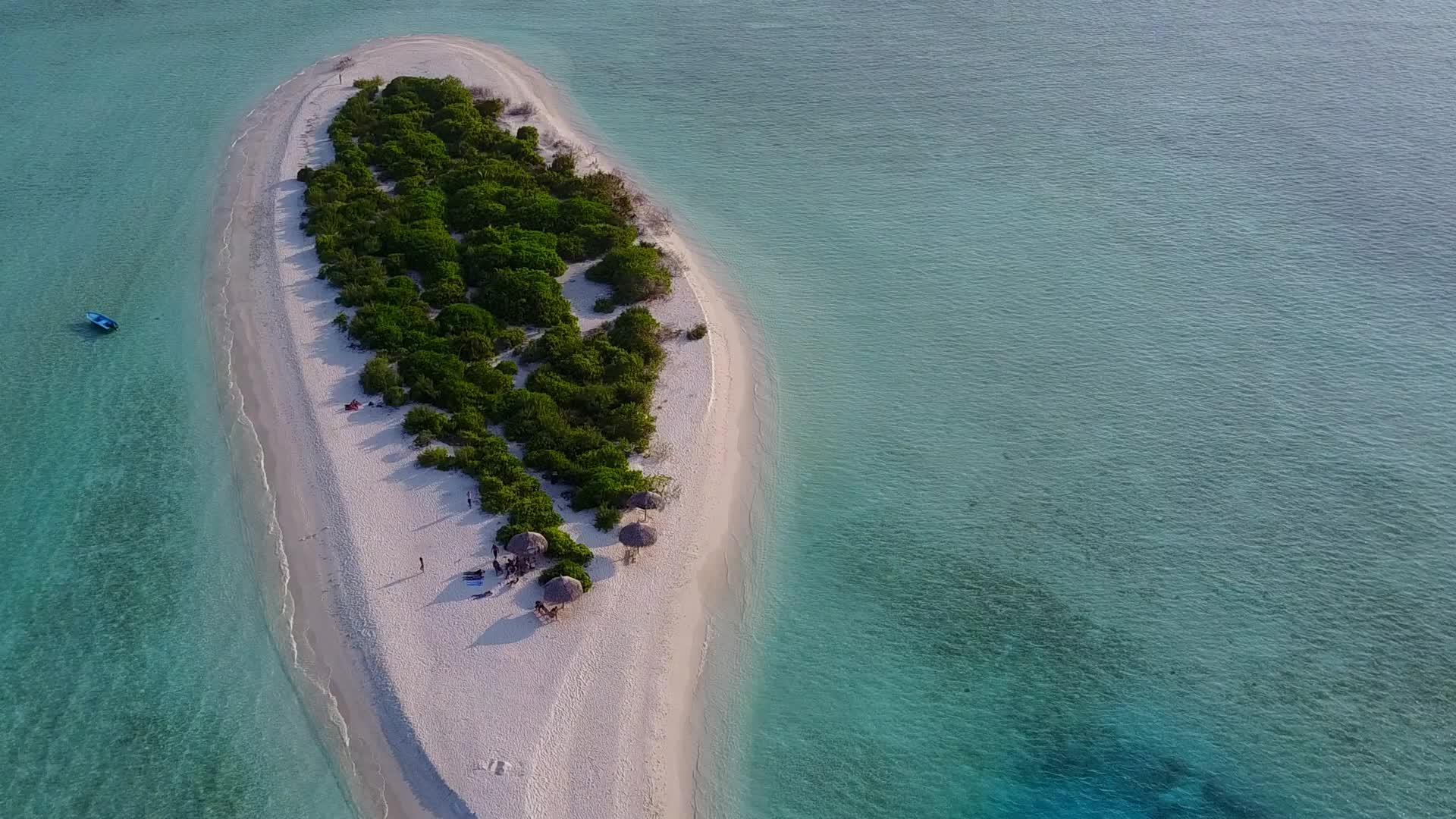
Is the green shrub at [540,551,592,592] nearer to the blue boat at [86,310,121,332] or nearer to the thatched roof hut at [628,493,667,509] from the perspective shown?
the thatched roof hut at [628,493,667,509]

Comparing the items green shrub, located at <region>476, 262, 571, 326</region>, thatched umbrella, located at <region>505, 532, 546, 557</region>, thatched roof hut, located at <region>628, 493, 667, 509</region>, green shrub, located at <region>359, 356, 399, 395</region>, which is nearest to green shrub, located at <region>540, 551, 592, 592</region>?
thatched umbrella, located at <region>505, 532, 546, 557</region>

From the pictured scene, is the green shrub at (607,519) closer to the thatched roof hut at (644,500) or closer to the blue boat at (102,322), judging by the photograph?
the thatched roof hut at (644,500)

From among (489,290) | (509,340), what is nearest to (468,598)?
(509,340)

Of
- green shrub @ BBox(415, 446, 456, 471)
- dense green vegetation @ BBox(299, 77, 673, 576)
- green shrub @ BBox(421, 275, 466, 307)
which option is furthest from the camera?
green shrub @ BBox(421, 275, 466, 307)

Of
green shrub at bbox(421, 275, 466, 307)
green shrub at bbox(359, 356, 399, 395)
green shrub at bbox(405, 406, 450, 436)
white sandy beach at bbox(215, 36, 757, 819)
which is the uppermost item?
green shrub at bbox(421, 275, 466, 307)

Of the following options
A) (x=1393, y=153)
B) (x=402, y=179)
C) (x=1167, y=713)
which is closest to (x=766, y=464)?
(x=1167, y=713)

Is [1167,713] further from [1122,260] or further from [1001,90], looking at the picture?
[1001,90]
